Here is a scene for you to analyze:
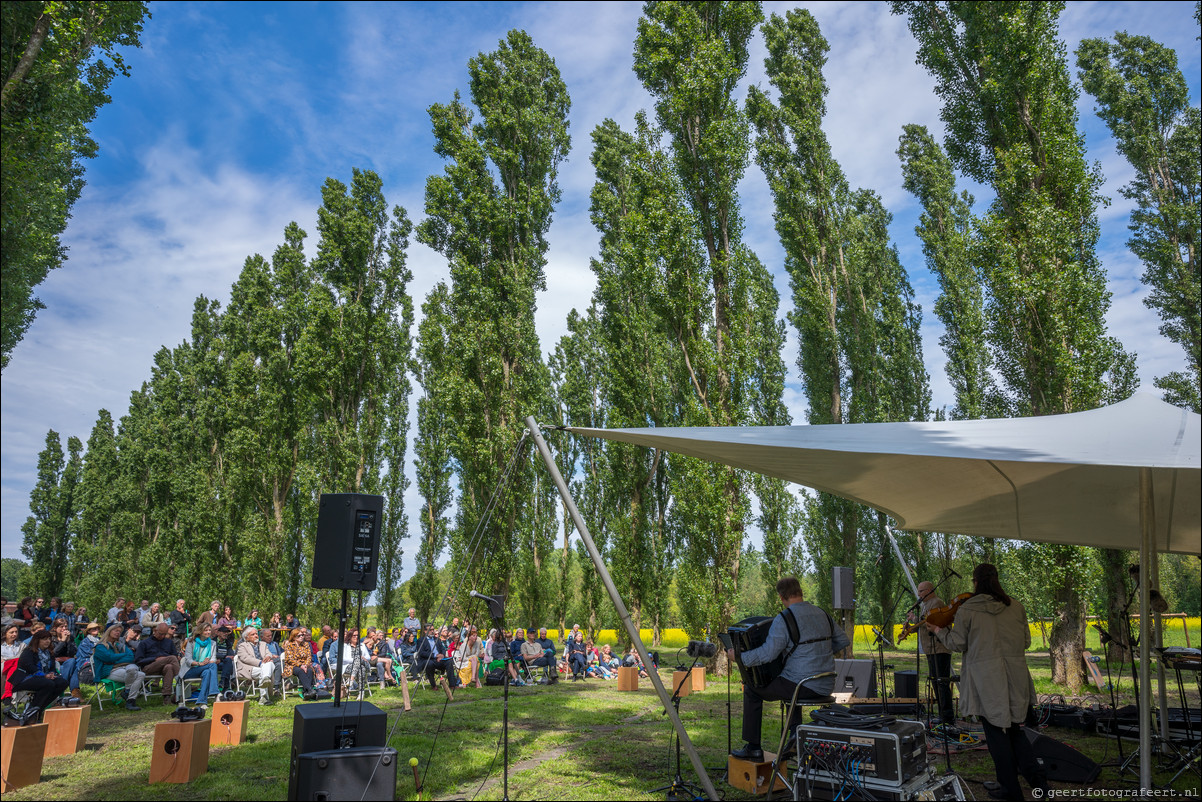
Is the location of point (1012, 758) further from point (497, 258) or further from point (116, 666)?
point (497, 258)

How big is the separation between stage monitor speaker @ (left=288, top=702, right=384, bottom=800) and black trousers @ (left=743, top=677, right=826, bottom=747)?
2341mm

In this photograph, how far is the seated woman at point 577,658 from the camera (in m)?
14.0

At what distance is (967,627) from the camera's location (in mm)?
4375

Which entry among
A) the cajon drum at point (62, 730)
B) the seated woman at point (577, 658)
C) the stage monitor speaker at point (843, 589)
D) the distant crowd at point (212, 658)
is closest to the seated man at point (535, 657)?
the distant crowd at point (212, 658)

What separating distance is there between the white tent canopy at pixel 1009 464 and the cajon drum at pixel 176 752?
3.75 meters

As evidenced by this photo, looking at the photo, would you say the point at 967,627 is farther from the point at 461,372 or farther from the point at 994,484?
the point at 461,372

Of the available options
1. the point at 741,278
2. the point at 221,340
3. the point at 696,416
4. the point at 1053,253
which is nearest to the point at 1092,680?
the point at 1053,253

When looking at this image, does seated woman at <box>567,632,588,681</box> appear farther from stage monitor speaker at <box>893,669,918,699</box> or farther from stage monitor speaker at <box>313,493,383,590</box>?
stage monitor speaker at <box>313,493,383,590</box>

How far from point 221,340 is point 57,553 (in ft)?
55.5

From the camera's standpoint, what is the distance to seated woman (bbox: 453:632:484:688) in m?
12.3

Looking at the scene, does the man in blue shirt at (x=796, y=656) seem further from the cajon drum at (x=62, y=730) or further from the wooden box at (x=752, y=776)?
the cajon drum at (x=62, y=730)

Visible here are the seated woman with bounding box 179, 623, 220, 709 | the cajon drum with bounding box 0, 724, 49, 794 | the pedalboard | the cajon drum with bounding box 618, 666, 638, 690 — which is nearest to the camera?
the pedalboard

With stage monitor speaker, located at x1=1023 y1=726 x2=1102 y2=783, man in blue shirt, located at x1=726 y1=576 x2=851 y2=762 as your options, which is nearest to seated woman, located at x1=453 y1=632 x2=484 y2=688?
man in blue shirt, located at x1=726 y1=576 x2=851 y2=762

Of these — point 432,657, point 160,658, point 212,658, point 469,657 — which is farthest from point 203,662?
point 469,657
